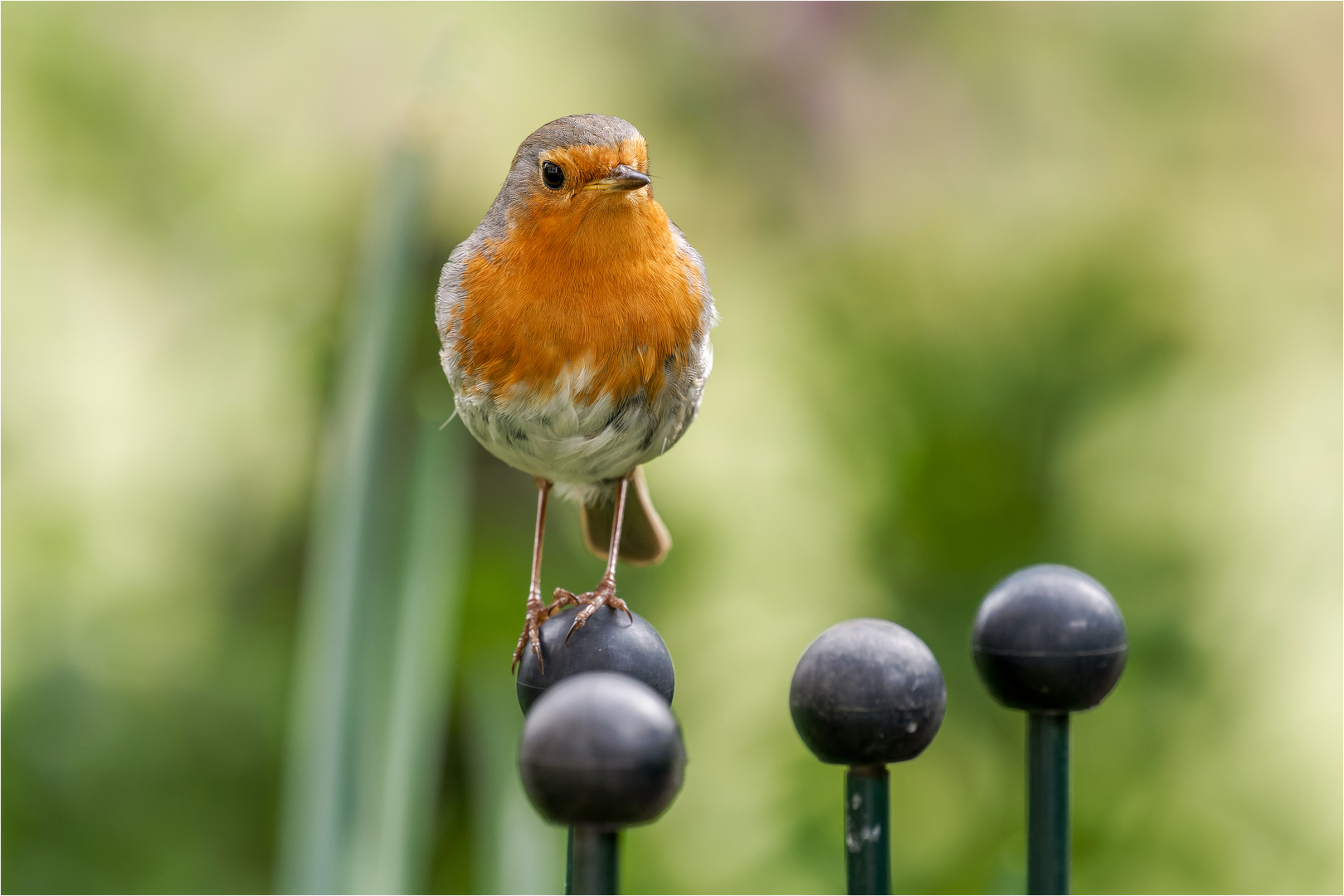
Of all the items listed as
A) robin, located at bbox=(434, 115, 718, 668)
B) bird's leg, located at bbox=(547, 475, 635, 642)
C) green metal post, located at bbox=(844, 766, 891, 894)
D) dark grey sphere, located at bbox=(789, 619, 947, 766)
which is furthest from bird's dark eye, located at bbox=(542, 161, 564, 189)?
green metal post, located at bbox=(844, 766, 891, 894)

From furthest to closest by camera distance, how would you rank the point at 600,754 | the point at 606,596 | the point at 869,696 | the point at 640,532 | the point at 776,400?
the point at 776,400 → the point at 640,532 → the point at 606,596 → the point at 869,696 → the point at 600,754

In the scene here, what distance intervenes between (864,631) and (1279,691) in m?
1.71

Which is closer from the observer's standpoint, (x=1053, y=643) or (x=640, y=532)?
(x=1053, y=643)

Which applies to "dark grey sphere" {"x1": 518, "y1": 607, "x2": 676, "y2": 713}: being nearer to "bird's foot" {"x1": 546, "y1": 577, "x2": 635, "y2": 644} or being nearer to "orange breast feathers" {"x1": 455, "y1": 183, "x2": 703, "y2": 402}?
"bird's foot" {"x1": 546, "y1": 577, "x2": 635, "y2": 644}

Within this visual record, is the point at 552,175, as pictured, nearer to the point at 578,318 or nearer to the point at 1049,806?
the point at 578,318

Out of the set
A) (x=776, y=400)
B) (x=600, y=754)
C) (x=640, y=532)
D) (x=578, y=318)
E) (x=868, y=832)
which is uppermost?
(x=776, y=400)

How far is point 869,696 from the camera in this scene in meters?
1.03

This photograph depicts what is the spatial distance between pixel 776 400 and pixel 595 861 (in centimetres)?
173

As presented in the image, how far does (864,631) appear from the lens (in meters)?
1.06

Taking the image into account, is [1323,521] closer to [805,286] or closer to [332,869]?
[805,286]

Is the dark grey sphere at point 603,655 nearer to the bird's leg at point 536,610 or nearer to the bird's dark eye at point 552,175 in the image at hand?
the bird's leg at point 536,610

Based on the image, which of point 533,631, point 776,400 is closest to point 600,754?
point 533,631

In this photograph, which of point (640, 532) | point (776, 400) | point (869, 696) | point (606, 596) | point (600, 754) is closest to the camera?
point (600, 754)

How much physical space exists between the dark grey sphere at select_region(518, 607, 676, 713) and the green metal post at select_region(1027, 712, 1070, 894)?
0.41 meters
